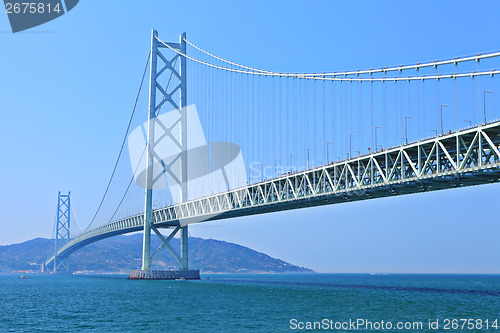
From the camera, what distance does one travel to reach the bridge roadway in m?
36.8

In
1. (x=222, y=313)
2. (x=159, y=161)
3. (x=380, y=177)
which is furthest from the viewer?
(x=159, y=161)

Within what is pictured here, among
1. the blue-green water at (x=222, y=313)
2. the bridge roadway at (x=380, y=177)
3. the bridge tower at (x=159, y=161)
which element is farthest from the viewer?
the bridge tower at (x=159, y=161)

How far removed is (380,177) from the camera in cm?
4669

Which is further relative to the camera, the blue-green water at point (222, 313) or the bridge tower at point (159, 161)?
the bridge tower at point (159, 161)

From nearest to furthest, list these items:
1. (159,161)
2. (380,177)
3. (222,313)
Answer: (222,313), (380,177), (159,161)

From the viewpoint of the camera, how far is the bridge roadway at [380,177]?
121ft

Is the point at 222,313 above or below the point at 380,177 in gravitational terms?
below

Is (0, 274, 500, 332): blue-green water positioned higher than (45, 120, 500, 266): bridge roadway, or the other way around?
(45, 120, 500, 266): bridge roadway

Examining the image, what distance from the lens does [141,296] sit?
5159 cm

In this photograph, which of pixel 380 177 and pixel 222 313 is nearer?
pixel 222 313

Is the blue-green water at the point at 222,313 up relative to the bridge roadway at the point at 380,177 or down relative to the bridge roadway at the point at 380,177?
down

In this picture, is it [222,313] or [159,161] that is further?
[159,161]

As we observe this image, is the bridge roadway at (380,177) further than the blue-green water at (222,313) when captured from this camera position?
Yes

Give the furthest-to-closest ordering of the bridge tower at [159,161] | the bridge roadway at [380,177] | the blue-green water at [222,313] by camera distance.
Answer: the bridge tower at [159,161], the bridge roadway at [380,177], the blue-green water at [222,313]
